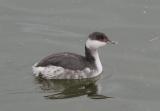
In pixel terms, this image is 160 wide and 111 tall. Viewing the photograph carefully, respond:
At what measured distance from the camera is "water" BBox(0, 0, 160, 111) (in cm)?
1144

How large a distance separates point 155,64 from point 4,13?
4119 millimetres

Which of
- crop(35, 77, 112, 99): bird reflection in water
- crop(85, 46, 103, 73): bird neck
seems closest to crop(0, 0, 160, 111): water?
crop(35, 77, 112, 99): bird reflection in water

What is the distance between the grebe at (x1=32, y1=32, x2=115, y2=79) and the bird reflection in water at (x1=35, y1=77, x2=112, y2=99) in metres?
0.10

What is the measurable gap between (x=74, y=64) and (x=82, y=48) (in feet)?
4.36

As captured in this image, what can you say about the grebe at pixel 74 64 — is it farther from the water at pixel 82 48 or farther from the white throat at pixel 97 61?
the water at pixel 82 48

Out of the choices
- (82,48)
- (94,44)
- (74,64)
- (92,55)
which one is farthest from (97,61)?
(82,48)

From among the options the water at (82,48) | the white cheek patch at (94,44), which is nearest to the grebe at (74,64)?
the white cheek patch at (94,44)

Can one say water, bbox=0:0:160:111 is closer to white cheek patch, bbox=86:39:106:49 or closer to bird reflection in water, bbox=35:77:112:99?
bird reflection in water, bbox=35:77:112:99

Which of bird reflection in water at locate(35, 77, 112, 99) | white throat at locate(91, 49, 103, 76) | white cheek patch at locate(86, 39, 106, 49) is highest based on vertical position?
white cheek patch at locate(86, 39, 106, 49)

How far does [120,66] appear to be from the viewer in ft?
42.3

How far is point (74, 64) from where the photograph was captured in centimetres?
1245

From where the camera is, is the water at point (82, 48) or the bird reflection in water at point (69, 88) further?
the bird reflection in water at point (69, 88)

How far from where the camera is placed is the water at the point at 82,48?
11435 millimetres

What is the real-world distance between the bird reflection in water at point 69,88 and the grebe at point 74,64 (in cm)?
10
